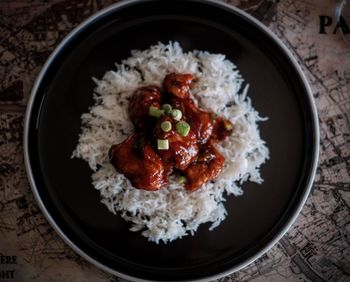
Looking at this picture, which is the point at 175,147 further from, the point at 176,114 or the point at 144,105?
the point at 144,105

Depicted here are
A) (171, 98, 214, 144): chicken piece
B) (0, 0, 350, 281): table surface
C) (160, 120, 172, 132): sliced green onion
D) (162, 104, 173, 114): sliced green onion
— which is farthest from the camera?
(0, 0, 350, 281): table surface

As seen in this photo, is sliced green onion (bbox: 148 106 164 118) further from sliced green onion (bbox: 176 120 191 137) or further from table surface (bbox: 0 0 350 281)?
table surface (bbox: 0 0 350 281)

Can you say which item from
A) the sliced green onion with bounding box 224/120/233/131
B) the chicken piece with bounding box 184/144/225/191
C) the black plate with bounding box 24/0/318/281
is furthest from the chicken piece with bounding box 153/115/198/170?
the black plate with bounding box 24/0/318/281

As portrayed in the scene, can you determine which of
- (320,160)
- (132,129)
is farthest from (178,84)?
(320,160)

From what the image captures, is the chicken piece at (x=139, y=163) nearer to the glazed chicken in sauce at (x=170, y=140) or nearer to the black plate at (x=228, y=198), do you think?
the glazed chicken in sauce at (x=170, y=140)

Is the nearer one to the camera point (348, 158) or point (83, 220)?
point (83, 220)

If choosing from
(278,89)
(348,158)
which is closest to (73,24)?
(278,89)

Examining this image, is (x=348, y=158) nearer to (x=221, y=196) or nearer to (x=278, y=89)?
(x=278, y=89)
